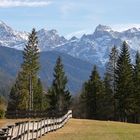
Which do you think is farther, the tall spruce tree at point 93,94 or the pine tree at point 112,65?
the pine tree at point 112,65

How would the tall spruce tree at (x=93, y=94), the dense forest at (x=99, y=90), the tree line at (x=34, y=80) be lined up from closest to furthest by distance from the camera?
the dense forest at (x=99, y=90)
the tall spruce tree at (x=93, y=94)
the tree line at (x=34, y=80)

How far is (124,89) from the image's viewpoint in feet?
305

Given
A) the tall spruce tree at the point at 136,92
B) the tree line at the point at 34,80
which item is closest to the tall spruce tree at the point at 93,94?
the tree line at the point at 34,80

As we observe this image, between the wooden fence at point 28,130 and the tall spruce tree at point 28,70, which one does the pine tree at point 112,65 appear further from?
the wooden fence at point 28,130

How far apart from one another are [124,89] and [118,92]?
1212mm

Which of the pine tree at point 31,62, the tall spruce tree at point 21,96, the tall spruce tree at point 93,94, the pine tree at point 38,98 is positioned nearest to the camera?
the tall spruce tree at point 93,94

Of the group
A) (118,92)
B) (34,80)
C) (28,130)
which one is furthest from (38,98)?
(28,130)

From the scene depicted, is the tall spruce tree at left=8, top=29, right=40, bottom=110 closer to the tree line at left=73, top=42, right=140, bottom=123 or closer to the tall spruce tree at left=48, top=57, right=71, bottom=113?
the tall spruce tree at left=48, top=57, right=71, bottom=113

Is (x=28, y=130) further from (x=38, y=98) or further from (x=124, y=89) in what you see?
(x=38, y=98)

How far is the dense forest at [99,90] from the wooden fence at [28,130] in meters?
50.6

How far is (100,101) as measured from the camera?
10388 centimetres

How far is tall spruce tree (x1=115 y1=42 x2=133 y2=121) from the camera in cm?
9206

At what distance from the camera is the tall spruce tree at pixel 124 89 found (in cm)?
9206

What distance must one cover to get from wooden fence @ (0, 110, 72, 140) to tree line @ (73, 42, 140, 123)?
5130 cm
